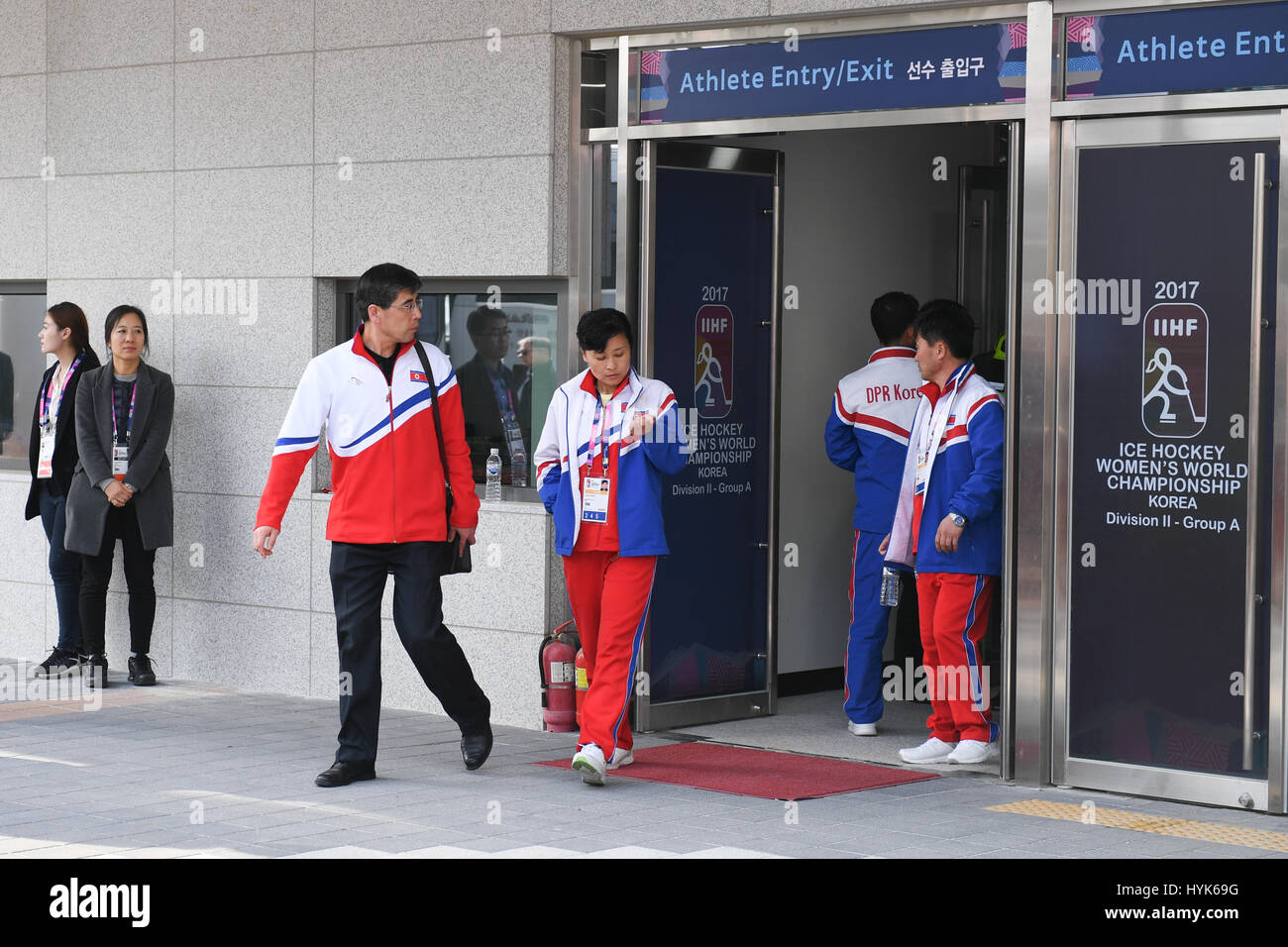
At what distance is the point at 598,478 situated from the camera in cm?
711

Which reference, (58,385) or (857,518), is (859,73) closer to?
(857,518)

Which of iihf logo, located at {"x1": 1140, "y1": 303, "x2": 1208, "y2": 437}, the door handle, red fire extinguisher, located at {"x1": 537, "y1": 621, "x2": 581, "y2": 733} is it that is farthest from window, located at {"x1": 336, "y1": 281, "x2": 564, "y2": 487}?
the door handle

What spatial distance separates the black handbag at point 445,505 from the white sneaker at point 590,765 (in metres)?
0.84

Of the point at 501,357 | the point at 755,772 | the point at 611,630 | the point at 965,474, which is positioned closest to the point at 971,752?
the point at 755,772

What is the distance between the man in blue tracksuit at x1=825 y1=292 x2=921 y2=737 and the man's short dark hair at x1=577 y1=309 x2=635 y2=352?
163 cm

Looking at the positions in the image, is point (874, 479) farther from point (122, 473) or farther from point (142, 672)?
point (142, 672)

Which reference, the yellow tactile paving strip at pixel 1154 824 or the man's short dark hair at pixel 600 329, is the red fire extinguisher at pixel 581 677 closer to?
the man's short dark hair at pixel 600 329

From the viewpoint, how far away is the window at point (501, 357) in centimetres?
853

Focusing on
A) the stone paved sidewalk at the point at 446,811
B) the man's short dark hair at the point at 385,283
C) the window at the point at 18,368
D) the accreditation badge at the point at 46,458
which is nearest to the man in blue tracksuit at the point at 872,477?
the stone paved sidewalk at the point at 446,811

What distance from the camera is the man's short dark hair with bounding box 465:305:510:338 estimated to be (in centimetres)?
867

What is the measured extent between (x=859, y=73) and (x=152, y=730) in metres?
4.21

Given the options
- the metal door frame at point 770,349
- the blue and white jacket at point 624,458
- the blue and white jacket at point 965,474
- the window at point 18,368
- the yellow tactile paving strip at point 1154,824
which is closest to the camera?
the yellow tactile paving strip at point 1154,824

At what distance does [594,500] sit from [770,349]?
6.06 feet
